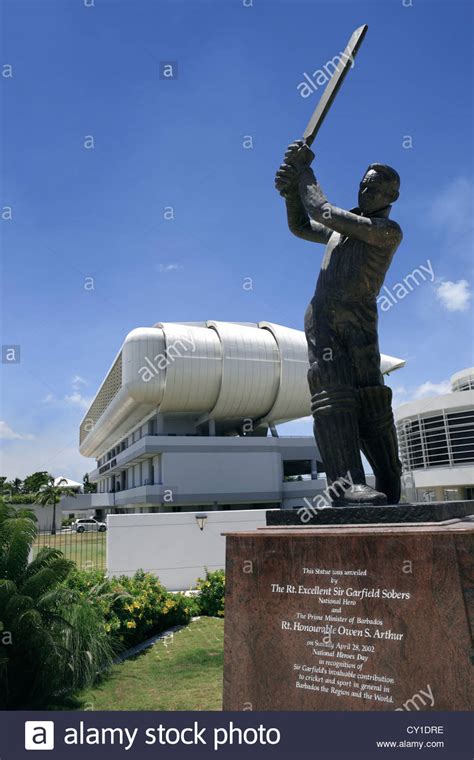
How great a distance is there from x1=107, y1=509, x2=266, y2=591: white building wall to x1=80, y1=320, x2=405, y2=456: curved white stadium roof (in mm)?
26323

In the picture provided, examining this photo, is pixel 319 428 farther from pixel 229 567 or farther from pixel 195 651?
pixel 195 651

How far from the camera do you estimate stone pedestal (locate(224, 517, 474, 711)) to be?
3322 millimetres

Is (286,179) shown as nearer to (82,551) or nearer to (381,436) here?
(381,436)

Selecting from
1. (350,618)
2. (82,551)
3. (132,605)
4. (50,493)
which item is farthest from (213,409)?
(350,618)

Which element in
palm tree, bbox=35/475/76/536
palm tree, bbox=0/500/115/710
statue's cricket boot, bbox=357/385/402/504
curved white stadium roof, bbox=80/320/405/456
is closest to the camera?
statue's cricket boot, bbox=357/385/402/504

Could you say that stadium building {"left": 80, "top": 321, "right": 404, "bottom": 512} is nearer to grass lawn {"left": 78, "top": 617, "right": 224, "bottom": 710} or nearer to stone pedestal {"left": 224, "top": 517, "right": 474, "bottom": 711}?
grass lawn {"left": 78, "top": 617, "right": 224, "bottom": 710}

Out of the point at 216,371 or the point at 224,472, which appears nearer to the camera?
the point at 216,371

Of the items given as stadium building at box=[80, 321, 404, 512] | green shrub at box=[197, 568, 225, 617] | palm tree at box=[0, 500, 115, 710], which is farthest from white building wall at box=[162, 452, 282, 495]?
palm tree at box=[0, 500, 115, 710]

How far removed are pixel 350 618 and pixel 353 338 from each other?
2.16 metres

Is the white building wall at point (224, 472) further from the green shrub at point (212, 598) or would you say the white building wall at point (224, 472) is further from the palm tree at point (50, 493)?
the green shrub at point (212, 598)

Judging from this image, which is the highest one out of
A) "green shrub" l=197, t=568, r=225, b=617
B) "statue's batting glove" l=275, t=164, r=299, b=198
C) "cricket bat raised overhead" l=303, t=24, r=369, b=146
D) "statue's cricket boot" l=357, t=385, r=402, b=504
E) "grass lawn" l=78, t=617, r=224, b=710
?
"cricket bat raised overhead" l=303, t=24, r=369, b=146

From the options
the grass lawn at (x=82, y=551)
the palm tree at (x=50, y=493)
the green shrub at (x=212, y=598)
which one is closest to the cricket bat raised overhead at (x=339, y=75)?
the grass lawn at (x=82, y=551)

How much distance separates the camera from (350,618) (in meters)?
3.62

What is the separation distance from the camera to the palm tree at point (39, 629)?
23.1 feet
